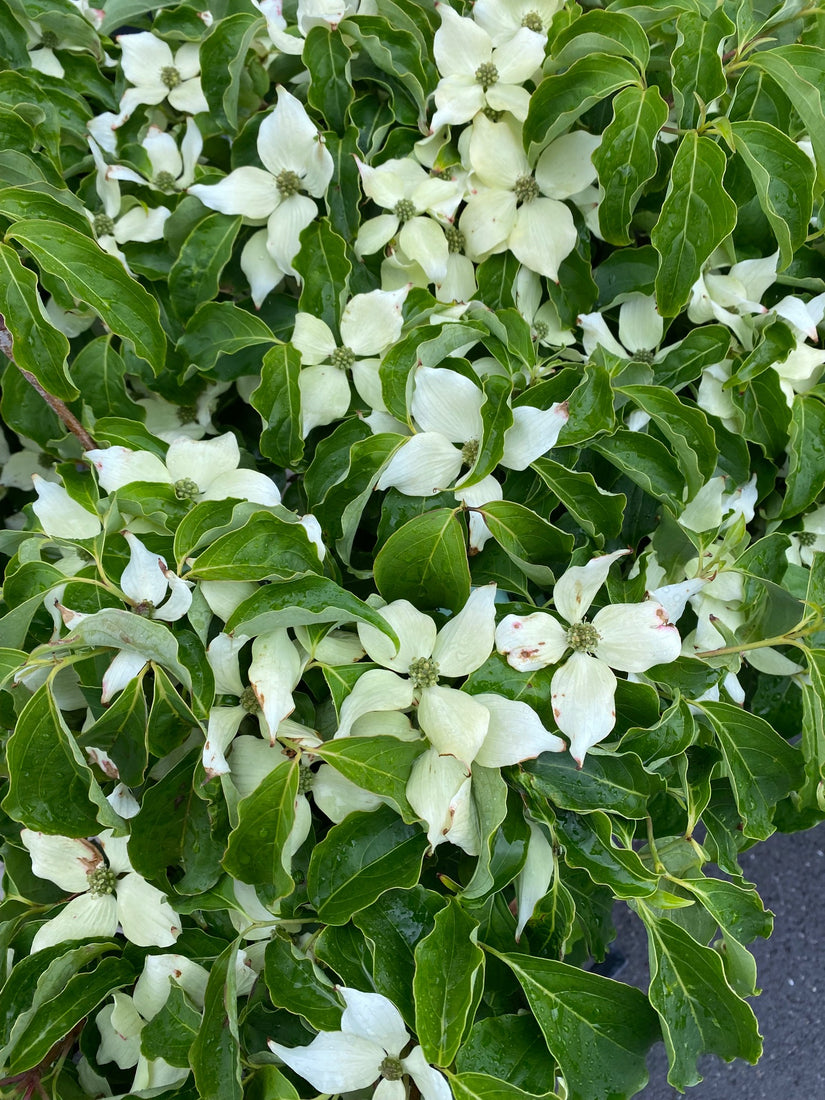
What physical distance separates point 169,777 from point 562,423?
263 mm

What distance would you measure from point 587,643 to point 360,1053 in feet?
0.71

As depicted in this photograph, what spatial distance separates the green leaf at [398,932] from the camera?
0.45 m

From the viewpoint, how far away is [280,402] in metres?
0.56

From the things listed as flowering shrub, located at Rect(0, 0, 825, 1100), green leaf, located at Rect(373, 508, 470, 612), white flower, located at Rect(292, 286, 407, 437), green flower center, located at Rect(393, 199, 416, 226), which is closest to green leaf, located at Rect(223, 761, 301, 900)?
flowering shrub, located at Rect(0, 0, 825, 1100)

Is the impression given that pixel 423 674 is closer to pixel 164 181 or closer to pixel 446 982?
pixel 446 982

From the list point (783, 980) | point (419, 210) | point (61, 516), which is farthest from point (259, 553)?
point (783, 980)

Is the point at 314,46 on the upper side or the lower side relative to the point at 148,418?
upper

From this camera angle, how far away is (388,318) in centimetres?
55

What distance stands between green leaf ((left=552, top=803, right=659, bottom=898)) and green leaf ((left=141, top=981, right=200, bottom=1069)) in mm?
190

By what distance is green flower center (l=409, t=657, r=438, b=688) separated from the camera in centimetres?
47

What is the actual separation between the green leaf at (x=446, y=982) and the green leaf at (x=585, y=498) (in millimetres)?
203

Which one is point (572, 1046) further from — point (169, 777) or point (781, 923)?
point (781, 923)

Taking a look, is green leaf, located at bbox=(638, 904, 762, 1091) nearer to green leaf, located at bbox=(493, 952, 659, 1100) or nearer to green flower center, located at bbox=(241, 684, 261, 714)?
green leaf, located at bbox=(493, 952, 659, 1100)

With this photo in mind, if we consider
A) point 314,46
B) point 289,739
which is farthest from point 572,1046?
point 314,46
